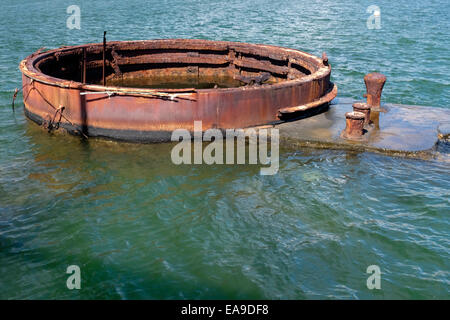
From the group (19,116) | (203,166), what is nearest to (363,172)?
(203,166)

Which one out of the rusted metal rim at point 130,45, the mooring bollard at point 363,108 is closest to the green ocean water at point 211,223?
the mooring bollard at point 363,108

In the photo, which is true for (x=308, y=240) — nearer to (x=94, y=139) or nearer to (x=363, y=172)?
(x=363, y=172)

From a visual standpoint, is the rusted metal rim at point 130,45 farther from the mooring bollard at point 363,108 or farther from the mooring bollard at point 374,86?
the mooring bollard at point 363,108

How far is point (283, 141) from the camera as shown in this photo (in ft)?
32.5

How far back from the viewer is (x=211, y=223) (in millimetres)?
7562

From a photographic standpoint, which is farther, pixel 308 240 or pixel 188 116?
pixel 188 116

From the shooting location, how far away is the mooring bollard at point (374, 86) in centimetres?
1105

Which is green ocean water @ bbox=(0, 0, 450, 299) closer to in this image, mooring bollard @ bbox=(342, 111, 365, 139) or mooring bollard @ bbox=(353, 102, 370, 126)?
mooring bollard @ bbox=(342, 111, 365, 139)

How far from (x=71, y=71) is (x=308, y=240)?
29.3ft

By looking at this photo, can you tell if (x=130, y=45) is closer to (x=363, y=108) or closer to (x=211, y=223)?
(x=363, y=108)

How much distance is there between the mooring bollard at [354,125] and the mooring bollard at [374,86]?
4.61 ft

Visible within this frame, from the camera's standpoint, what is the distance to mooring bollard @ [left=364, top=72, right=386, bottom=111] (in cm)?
1105
